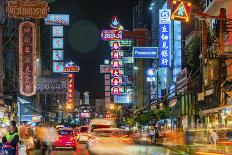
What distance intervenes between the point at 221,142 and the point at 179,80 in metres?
39.7

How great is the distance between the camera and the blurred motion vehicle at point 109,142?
73.7 ft

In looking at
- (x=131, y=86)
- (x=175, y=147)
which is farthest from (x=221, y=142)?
(x=131, y=86)

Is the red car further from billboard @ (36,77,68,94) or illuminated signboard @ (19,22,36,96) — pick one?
billboard @ (36,77,68,94)

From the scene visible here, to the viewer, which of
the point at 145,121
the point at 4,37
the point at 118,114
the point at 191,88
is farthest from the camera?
the point at 118,114

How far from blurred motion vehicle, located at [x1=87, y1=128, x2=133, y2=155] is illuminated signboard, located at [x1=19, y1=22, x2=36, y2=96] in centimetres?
1969

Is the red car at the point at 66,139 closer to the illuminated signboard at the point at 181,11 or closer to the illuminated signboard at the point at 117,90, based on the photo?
the illuminated signboard at the point at 181,11

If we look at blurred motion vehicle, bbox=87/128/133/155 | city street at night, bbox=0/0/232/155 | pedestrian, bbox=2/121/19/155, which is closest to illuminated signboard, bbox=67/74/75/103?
city street at night, bbox=0/0/232/155

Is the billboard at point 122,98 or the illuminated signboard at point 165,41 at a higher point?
the illuminated signboard at point 165,41

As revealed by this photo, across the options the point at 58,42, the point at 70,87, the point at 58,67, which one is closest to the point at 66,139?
the point at 58,67

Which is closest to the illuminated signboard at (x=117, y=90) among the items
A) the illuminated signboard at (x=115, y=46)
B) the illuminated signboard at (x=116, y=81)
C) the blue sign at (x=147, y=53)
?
the illuminated signboard at (x=116, y=81)

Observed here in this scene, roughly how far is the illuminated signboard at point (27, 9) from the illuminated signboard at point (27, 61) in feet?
12.2

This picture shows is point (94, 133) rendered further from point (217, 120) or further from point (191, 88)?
point (191, 88)

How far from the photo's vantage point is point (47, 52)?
3324 inches

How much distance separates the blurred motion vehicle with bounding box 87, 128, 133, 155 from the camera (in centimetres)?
2247
